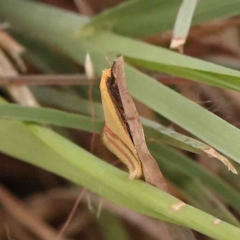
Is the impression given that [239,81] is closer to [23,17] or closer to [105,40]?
[105,40]

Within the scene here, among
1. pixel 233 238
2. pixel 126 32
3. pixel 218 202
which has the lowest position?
pixel 233 238

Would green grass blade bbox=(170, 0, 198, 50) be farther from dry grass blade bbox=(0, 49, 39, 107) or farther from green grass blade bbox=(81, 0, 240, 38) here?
dry grass blade bbox=(0, 49, 39, 107)

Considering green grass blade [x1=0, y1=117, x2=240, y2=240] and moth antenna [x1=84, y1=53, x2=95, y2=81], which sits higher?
moth antenna [x1=84, y1=53, x2=95, y2=81]

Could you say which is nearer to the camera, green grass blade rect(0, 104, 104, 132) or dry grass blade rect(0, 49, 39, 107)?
green grass blade rect(0, 104, 104, 132)

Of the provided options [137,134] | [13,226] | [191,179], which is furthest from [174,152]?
[13,226]

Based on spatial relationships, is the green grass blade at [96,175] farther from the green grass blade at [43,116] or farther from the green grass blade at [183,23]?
the green grass blade at [183,23]

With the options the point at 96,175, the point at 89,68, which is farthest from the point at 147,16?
the point at 96,175

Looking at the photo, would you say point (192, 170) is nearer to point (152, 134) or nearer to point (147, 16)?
point (152, 134)

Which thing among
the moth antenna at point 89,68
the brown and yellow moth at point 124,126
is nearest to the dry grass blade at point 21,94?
the moth antenna at point 89,68

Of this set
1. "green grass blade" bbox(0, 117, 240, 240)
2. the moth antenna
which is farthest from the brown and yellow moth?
the moth antenna
